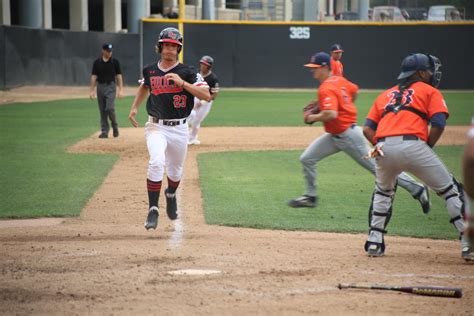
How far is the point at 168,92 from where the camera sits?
30.9ft

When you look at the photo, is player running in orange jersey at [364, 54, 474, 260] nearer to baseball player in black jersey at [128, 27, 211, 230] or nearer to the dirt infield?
the dirt infield

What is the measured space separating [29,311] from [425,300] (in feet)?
9.90

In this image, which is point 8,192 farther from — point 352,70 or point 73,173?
point 352,70

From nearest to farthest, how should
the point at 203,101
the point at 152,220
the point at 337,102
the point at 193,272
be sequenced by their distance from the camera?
1. the point at 193,272
2. the point at 152,220
3. the point at 337,102
4. the point at 203,101

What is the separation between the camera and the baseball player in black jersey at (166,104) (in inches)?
364

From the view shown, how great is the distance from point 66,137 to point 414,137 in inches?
558

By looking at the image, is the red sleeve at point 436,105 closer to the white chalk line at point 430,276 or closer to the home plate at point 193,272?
the white chalk line at point 430,276

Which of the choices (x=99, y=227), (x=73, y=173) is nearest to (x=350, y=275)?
(x=99, y=227)

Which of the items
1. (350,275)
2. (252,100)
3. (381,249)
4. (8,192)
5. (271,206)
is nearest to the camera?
(350,275)

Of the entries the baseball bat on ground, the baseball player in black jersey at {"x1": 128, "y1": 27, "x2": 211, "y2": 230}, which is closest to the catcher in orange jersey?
the baseball bat on ground

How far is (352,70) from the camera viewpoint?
4241cm

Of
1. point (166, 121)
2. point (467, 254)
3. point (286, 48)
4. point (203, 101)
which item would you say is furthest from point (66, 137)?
point (286, 48)

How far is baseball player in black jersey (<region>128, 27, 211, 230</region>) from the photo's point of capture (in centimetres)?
926

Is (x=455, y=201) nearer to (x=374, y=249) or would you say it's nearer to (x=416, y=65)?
(x=374, y=249)
